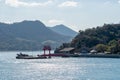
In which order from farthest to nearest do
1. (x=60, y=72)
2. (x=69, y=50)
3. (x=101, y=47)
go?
(x=69, y=50)
(x=101, y=47)
(x=60, y=72)

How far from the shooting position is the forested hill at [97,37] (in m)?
154

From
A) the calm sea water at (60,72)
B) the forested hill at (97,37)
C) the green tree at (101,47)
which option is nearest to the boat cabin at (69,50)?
the forested hill at (97,37)

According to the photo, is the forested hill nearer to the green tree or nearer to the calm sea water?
the green tree

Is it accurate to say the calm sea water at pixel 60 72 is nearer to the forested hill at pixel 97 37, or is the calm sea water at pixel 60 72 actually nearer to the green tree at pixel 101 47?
the green tree at pixel 101 47

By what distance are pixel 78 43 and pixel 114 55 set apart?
1197 inches

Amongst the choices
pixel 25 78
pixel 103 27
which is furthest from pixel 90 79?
pixel 103 27

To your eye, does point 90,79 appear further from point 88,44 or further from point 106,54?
point 88,44

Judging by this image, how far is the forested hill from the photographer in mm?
154000

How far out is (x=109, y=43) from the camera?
14938cm

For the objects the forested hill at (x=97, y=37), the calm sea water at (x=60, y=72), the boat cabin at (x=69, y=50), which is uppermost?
the forested hill at (x=97, y=37)

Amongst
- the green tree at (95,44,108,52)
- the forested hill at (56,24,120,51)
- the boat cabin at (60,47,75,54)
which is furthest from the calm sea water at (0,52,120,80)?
the forested hill at (56,24,120,51)

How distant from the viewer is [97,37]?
160 metres

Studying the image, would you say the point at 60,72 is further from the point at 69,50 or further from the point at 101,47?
the point at 69,50

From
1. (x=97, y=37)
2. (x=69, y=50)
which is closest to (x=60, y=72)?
(x=69, y=50)
